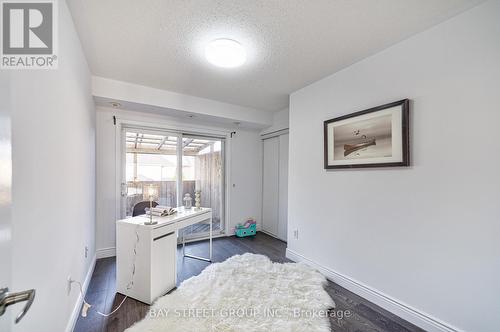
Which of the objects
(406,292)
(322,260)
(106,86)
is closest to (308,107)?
(322,260)

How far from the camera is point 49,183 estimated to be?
127 centimetres

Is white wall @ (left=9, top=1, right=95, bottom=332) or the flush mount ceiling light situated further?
the flush mount ceiling light

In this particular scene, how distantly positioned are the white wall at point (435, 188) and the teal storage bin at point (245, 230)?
1.98m

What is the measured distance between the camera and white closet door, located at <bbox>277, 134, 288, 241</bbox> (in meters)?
3.99

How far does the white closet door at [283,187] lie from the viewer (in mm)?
3992

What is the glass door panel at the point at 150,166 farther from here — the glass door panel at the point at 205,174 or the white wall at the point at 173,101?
the white wall at the point at 173,101

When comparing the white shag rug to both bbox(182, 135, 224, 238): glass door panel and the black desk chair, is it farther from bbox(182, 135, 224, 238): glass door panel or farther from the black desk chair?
bbox(182, 135, 224, 238): glass door panel

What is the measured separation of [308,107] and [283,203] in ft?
6.26

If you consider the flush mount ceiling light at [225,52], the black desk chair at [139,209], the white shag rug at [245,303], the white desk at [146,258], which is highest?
the flush mount ceiling light at [225,52]

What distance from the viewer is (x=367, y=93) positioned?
2.21m

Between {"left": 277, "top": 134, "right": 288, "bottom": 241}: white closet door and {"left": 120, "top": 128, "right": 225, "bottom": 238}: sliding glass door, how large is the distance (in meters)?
A: 1.16

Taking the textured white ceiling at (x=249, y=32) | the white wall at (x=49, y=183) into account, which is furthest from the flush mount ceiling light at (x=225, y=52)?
the white wall at (x=49, y=183)

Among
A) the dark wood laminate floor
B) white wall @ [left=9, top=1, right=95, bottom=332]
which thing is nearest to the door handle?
white wall @ [left=9, top=1, right=95, bottom=332]

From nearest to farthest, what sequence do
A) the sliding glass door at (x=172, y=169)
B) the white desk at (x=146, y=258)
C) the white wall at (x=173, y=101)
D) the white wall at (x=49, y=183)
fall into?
1. the white wall at (x=49, y=183)
2. the white desk at (x=146, y=258)
3. the white wall at (x=173, y=101)
4. the sliding glass door at (x=172, y=169)
